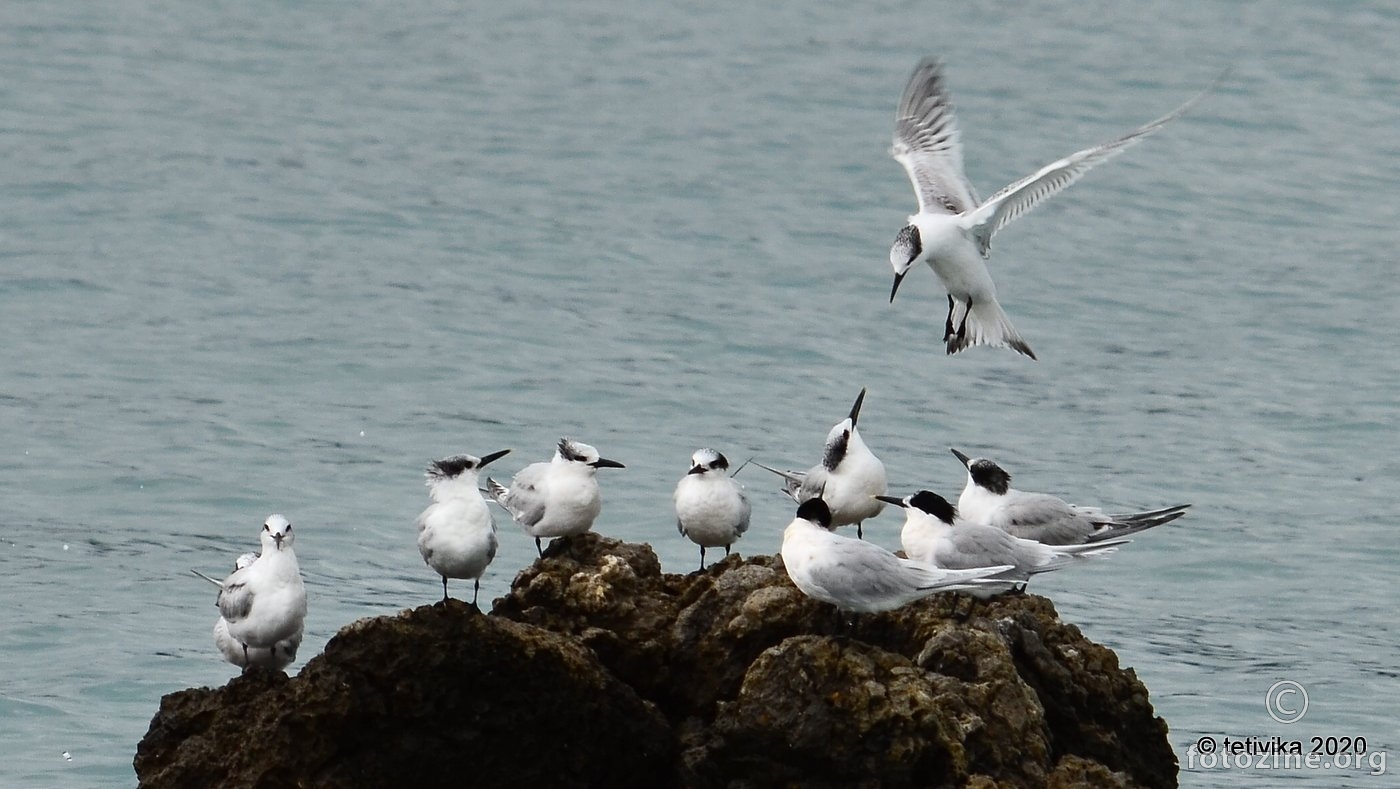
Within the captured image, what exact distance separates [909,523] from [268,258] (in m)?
17.7

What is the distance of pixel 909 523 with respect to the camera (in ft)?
31.1

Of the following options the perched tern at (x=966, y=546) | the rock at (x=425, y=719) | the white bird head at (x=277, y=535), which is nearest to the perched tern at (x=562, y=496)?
the rock at (x=425, y=719)

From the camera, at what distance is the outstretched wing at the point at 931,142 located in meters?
14.0

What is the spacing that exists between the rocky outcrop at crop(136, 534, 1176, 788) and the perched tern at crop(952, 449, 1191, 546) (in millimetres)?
655

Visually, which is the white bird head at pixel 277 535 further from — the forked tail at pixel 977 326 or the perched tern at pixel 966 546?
the forked tail at pixel 977 326

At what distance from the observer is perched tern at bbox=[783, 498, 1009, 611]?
840 cm

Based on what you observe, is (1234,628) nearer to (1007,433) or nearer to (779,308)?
(1007,433)

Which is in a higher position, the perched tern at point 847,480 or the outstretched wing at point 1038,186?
the outstretched wing at point 1038,186

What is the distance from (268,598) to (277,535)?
295 mm

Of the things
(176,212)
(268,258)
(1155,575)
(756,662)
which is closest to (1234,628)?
(1155,575)

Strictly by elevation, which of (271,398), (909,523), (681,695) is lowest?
(271,398)

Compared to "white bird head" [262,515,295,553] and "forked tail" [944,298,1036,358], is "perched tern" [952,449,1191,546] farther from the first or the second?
"white bird head" [262,515,295,553]

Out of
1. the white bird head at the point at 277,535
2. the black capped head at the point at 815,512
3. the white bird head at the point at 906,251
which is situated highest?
the white bird head at the point at 906,251

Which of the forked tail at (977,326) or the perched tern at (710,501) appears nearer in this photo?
the perched tern at (710,501)
